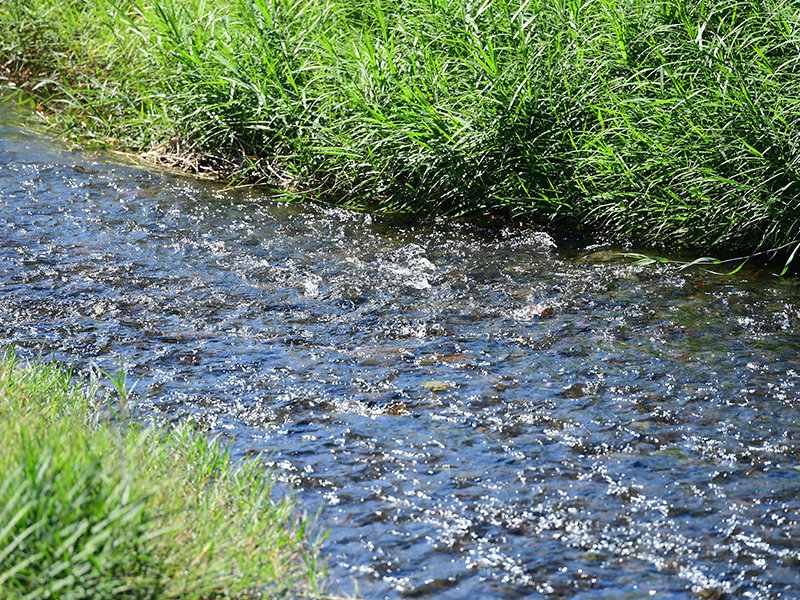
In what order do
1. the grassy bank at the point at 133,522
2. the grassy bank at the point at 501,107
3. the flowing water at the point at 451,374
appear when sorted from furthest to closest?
1. the grassy bank at the point at 501,107
2. the flowing water at the point at 451,374
3. the grassy bank at the point at 133,522

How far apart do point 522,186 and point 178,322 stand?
106 inches

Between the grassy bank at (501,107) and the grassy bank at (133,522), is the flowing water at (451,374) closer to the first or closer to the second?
the grassy bank at (133,522)

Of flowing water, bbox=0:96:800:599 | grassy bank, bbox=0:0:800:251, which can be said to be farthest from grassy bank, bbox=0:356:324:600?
grassy bank, bbox=0:0:800:251

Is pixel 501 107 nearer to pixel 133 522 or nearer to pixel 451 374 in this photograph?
pixel 451 374

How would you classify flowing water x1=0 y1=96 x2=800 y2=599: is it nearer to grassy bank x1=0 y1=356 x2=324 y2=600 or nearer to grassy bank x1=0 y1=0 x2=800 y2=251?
grassy bank x1=0 y1=356 x2=324 y2=600

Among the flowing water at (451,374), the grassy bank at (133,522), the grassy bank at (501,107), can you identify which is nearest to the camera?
the grassy bank at (133,522)

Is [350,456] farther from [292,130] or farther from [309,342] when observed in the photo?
[292,130]

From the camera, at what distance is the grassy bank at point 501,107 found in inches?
210

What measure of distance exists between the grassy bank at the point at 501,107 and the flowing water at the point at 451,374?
0.41m

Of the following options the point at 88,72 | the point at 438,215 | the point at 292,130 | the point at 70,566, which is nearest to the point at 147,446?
the point at 70,566

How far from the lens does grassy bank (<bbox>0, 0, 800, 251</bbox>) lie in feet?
17.5

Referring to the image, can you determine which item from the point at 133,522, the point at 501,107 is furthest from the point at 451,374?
the point at 501,107

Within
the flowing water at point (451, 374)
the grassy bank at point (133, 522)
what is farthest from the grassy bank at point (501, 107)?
the grassy bank at point (133, 522)

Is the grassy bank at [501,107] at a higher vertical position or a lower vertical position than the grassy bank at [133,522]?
higher
